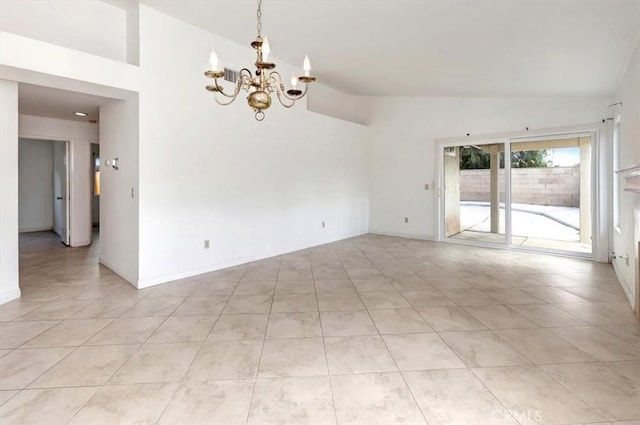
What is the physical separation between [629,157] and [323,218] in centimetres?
457


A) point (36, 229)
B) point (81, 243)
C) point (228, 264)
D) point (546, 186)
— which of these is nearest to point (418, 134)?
point (546, 186)

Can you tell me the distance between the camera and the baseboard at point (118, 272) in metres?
3.87

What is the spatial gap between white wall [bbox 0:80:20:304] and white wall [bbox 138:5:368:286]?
1201 mm

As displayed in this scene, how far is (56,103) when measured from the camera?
194 inches

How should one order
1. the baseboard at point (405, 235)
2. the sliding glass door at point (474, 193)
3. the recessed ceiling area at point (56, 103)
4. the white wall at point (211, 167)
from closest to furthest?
the white wall at point (211, 167)
the recessed ceiling area at point (56, 103)
the sliding glass door at point (474, 193)
the baseboard at point (405, 235)

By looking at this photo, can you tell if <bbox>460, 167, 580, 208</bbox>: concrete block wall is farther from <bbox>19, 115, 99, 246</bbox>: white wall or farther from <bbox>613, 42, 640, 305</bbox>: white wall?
<bbox>19, 115, 99, 246</bbox>: white wall

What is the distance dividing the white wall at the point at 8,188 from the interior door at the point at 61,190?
142 inches

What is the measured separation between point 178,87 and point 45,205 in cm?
746

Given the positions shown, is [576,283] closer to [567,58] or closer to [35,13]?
[567,58]

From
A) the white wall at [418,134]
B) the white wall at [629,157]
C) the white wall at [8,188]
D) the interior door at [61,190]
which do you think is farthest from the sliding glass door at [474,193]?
the interior door at [61,190]

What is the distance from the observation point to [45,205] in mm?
8664

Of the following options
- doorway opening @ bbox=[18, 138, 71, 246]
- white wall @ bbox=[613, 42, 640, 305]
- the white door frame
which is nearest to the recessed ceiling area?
doorway opening @ bbox=[18, 138, 71, 246]

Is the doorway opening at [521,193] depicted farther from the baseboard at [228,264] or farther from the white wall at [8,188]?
the white wall at [8,188]

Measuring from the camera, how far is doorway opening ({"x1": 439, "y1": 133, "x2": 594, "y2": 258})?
5555 millimetres
